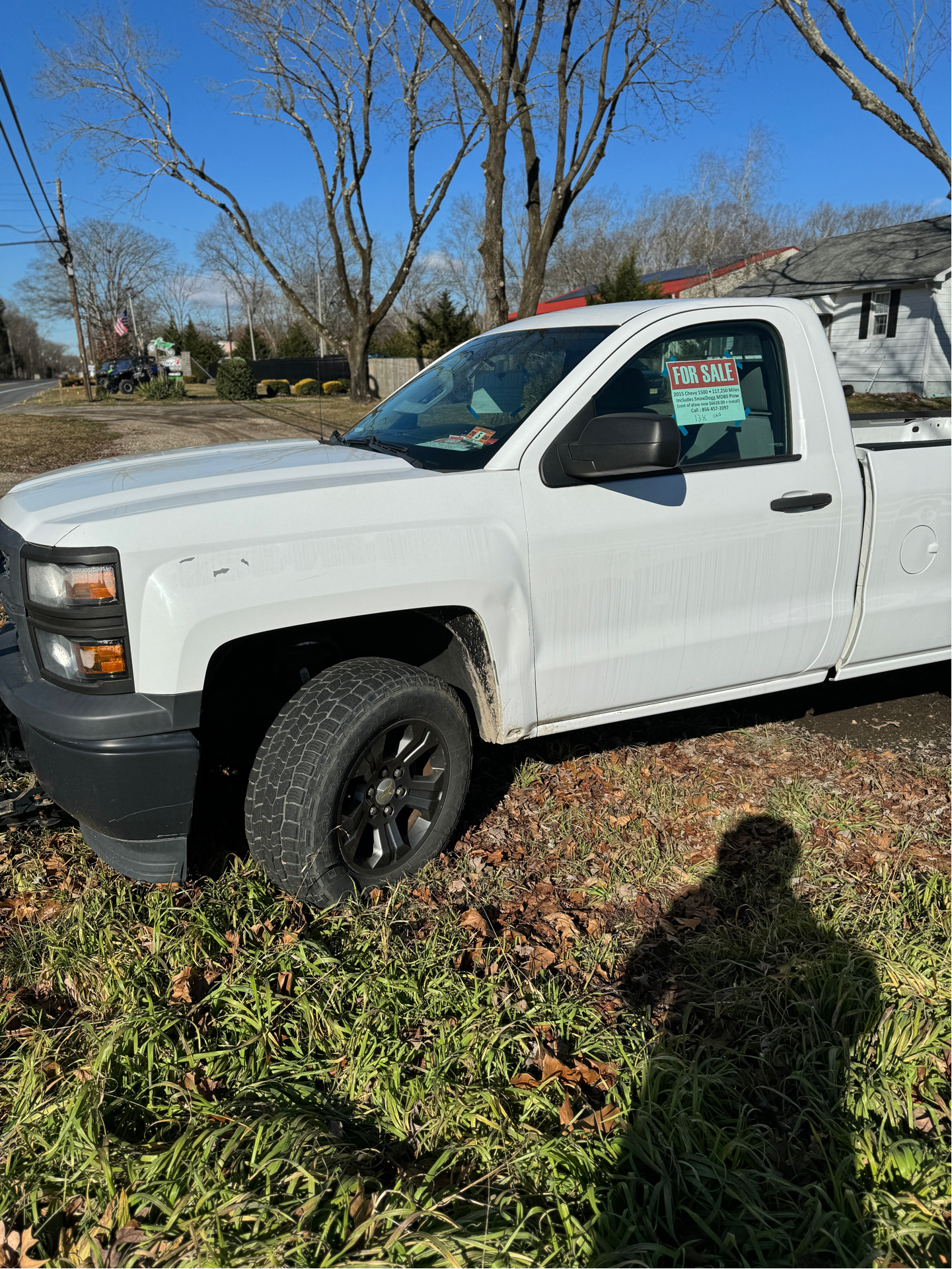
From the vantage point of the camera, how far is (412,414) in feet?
12.0

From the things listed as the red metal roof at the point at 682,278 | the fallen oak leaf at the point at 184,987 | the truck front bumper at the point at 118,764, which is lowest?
the fallen oak leaf at the point at 184,987

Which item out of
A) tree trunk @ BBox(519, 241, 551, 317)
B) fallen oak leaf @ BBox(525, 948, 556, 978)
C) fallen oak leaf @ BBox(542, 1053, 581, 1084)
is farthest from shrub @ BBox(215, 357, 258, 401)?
fallen oak leaf @ BBox(542, 1053, 581, 1084)

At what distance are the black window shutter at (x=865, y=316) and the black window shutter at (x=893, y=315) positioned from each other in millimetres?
731

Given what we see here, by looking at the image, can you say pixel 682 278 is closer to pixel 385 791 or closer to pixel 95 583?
pixel 385 791

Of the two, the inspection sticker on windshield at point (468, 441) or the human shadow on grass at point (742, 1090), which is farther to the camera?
the inspection sticker on windshield at point (468, 441)

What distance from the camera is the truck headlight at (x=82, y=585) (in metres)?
2.40

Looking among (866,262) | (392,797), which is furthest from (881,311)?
(392,797)

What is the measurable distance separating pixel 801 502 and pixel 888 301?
26.4 meters

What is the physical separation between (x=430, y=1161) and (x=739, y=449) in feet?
8.53

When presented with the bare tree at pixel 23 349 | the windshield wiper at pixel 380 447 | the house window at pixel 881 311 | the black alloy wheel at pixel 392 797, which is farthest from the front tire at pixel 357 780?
the bare tree at pixel 23 349

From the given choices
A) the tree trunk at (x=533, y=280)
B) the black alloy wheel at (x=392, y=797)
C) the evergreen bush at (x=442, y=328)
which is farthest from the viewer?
the evergreen bush at (x=442, y=328)

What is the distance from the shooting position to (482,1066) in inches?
90.0

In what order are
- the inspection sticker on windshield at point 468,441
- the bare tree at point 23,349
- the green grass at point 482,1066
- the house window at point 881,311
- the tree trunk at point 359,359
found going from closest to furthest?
the green grass at point 482,1066
the inspection sticker on windshield at point 468,441
the tree trunk at point 359,359
the house window at point 881,311
the bare tree at point 23,349

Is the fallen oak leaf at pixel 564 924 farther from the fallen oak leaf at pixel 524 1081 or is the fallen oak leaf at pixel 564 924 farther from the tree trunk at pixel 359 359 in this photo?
the tree trunk at pixel 359 359
